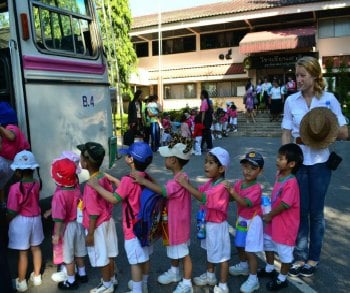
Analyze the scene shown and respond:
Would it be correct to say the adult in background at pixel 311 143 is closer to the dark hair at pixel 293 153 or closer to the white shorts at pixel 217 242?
the dark hair at pixel 293 153

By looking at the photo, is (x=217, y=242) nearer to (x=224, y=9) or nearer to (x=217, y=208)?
(x=217, y=208)

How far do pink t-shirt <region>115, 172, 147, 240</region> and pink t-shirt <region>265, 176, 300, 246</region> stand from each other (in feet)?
3.86

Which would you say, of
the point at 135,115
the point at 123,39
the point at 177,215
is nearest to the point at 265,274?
the point at 177,215

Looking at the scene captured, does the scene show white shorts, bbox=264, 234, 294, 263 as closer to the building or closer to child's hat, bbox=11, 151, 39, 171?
child's hat, bbox=11, 151, 39, 171

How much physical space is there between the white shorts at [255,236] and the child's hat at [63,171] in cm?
160

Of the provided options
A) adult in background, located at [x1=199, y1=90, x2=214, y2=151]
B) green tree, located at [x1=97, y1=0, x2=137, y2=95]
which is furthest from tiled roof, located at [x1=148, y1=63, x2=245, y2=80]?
adult in background, located at [x1=199, y1=90, x2=214, y2=151]

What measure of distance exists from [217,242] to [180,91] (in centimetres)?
2434

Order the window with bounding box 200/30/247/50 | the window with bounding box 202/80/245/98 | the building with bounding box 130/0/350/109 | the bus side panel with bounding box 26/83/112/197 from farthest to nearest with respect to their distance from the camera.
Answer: the window with bounding box 202/80/245/98
the window with bounding box 200/30/247/50
the building with bounding box 130/0/350/109
the bus side panel with bounding box 26/83/112/197

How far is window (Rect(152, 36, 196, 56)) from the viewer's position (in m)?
26.2

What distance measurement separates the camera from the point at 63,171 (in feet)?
11.0

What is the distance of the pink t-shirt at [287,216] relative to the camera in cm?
330

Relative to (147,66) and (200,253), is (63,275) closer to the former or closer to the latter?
(200,253)

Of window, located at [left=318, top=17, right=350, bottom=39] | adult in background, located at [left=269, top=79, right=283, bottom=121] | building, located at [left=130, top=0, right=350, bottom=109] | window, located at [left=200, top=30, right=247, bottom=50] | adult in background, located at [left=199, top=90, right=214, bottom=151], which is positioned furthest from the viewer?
window, located at [left=200, top=30, right=247, bottom=50]

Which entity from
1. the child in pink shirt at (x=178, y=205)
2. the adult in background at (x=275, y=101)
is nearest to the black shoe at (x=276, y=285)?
the child in pink shirt at (x=178, y=205)
